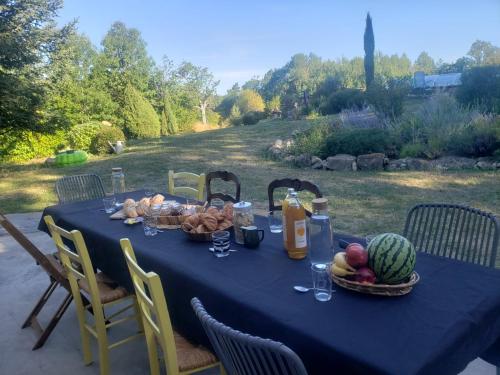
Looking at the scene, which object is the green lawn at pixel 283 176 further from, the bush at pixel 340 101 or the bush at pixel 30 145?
the bush at pixel 340 101

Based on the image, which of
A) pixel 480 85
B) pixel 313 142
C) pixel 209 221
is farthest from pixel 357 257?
pixel 480 85

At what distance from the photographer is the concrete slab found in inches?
101

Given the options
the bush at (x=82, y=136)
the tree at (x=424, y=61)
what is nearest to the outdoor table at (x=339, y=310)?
the bush at (x=82, y=136)

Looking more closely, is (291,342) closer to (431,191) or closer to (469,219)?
(469,219)

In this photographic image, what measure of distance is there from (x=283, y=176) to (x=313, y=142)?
206cm

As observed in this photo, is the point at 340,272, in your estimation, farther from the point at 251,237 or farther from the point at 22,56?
the point at 22,56

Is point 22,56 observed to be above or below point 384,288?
above

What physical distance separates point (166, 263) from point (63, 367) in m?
1.22

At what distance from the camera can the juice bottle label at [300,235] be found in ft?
6.40

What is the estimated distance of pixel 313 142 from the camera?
980 centimetres

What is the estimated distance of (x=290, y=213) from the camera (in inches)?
76.4

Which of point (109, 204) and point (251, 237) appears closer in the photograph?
point (251, 237)

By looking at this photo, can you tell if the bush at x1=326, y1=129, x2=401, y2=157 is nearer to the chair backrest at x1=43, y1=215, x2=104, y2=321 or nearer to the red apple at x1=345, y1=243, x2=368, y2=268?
the chair backrest at x1=43, y1=215, x2=104, y2=321

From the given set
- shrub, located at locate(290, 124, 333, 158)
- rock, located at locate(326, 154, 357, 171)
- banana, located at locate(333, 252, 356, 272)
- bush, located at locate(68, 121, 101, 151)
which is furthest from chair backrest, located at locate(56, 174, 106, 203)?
bush, located at locate(68, 121, 101, 151)
